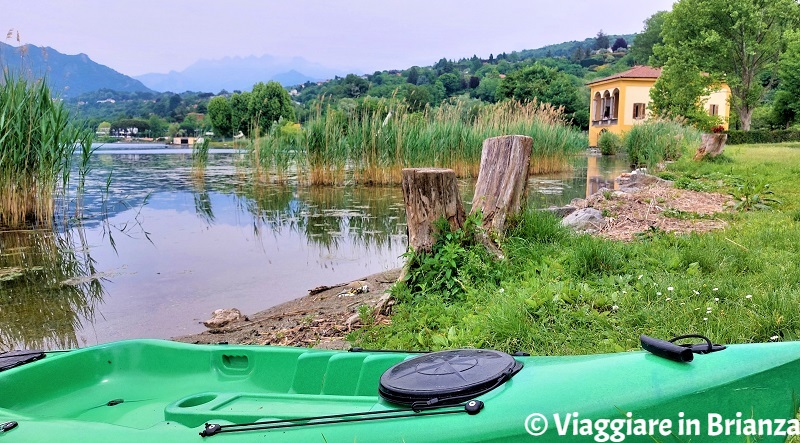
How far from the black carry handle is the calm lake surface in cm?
342

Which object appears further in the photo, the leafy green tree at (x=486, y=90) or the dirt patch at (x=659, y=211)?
the leafy green tree at (x=486, y=90)

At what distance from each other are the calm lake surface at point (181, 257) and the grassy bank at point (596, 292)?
175 centimetres

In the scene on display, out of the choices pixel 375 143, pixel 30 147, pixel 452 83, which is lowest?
pixel 30 147

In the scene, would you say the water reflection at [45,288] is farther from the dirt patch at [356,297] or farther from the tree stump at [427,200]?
the tree stump at [427,200]

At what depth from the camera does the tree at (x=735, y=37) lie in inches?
974

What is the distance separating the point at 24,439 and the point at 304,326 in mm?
2241

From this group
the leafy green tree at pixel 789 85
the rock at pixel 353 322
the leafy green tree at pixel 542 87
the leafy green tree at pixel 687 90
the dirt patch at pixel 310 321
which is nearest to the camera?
the dirt patch at pixel 310 321

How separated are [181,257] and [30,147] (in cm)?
289

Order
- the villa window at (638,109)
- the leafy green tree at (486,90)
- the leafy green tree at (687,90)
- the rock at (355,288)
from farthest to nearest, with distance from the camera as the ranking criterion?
the leafy green tree at (486,90)
the villa window at (638,109)
the leafy green tree at (687,90)
the rock at (355,288)

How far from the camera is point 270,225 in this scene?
847 centimetres

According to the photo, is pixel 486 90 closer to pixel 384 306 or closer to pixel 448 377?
pixel 384 306

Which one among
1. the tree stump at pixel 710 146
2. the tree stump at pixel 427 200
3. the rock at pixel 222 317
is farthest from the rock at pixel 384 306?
the tree stump at pixel 710 146

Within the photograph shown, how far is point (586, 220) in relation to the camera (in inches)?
224

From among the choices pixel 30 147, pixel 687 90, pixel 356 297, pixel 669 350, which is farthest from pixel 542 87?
pixel 669 350
